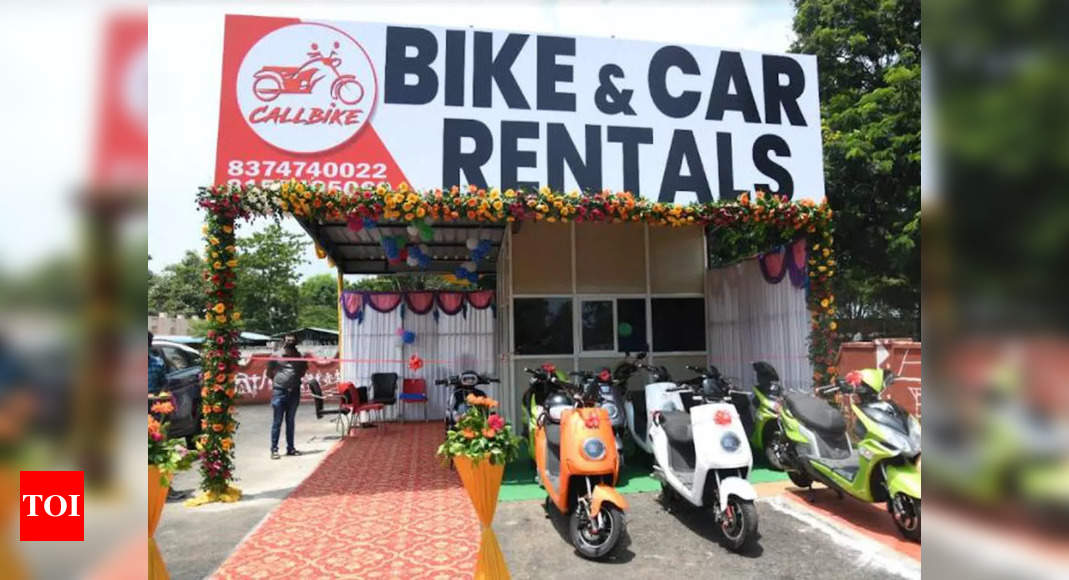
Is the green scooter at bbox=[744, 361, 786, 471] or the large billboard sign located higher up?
the large billboard sign

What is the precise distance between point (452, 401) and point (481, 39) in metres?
4.12

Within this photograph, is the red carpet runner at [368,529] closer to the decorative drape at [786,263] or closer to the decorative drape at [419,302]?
the decorative drape at [419,302]

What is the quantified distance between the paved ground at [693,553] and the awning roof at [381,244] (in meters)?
4.25

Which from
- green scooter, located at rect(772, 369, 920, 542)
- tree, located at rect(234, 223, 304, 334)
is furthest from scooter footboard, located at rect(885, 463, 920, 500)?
tree, located at rect(234, 223, 304, 334)

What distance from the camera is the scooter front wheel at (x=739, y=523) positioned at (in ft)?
11.4

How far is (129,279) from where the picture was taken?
92cm

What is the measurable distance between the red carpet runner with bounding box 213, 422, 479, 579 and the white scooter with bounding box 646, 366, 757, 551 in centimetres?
151

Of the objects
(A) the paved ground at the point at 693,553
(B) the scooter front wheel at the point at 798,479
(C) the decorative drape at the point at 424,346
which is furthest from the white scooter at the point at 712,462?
(C) the decorative drape at the point at 424,346

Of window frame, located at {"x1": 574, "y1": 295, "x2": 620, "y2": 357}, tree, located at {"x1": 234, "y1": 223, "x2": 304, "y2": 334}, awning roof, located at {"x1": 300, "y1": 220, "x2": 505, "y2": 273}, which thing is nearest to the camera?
window frame, located at {"x1": 574, "y1": 295, "x2": 620, "y2": 357}

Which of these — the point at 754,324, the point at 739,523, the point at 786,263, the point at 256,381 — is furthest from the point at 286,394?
Result: the point at 256,381

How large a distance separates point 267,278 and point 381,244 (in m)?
16.6

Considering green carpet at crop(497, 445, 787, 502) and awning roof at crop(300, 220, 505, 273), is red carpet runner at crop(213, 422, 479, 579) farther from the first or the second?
awning roof at crop(300, 220, 505, 273)

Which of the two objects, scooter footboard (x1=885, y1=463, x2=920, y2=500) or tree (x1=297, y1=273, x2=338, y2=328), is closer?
scooter footboard (x1=885, y1=463, x2=920, y2=500)

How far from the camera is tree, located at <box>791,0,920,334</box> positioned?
9664 millimetres
